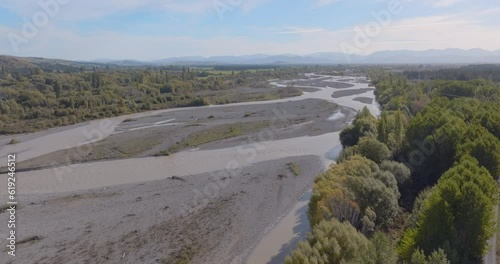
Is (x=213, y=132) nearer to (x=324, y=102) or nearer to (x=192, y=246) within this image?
(x=192, y=246)

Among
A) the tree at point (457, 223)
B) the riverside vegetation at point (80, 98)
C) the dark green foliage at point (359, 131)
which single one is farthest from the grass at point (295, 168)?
the riverside vegetation at point (80, 98)

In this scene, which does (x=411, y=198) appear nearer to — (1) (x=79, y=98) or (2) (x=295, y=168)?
(2) (x=295, y=168)

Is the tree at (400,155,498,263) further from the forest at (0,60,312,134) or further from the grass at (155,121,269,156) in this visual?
the forest at (0,60,312,134)

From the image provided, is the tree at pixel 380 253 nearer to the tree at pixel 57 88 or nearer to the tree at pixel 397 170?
the tree at pixel 397 170

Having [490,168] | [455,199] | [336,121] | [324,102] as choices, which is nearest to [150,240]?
[455,199]

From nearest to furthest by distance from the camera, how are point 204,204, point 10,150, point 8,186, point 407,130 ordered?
point 204,204, point 8,186, point 407,130, point 10,150

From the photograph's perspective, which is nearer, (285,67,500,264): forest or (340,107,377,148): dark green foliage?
(285,67,500,264): forest

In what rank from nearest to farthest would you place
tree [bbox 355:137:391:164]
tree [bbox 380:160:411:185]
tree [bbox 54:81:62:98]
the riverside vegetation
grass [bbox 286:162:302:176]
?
tree [bbox 380:160:411:185], tree [bbox 355:137:391:164], grass [bbox 286:162:302:176], the riverside vegetation, tree [bbox 54:81:62:98]

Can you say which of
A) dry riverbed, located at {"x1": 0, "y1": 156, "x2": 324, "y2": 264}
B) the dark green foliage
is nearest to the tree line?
dry riverbed, located at {"x1": 0, "y1": 156, "x2": 324, "y2": 264}
